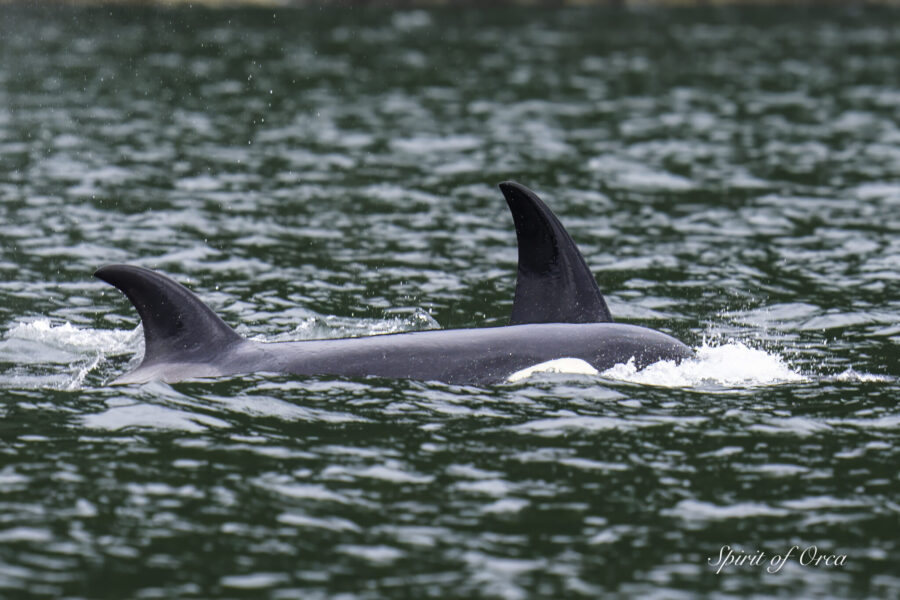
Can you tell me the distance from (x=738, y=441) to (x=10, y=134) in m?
20.2

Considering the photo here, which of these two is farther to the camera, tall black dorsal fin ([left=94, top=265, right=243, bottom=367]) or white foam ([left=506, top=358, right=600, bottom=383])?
white foam ([left=506, top=358, right=600, bottom=383])

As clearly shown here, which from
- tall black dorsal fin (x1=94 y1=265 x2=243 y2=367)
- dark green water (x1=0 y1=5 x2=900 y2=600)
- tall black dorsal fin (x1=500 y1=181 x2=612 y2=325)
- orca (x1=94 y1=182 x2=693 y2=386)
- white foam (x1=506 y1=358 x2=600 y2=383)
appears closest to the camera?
dark green water (x1=0 y1=5 x2=900 y2=600)

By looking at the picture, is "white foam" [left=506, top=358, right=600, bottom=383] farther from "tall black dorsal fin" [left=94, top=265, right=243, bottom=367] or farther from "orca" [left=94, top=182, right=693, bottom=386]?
"tall black dorsal fin" [left=94, top=265, right=243, bottom=367]

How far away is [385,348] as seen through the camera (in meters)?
12.2

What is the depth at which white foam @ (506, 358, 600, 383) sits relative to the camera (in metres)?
12.1

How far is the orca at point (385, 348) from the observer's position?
39.0 ft

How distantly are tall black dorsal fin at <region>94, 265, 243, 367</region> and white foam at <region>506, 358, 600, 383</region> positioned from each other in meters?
2.48

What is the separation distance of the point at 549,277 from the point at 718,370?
5.53ft

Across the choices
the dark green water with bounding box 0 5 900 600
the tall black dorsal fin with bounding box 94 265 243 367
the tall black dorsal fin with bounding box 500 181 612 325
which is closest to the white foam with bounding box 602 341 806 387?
the dark green water with bounding box 0 5 900 600

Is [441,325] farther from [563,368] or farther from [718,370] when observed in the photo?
[718,370]

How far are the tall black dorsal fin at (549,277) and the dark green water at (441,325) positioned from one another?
105 cm

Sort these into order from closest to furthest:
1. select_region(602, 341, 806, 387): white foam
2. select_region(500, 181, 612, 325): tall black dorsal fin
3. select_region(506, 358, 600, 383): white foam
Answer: select_region(506, 358, 600, 383): white foam
select_region(602, 341, 806, 387): white foam
select_region(500, 181, 612, 325): tall black dorsal fin

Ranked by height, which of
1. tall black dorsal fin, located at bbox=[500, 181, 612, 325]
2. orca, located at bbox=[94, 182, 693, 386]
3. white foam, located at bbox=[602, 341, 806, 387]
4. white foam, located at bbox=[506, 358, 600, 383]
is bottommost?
white foam, located at bbox=[602, 341, 806, 387]

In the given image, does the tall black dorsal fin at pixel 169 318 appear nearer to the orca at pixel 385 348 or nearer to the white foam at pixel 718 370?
the orca at pixel 385 348
